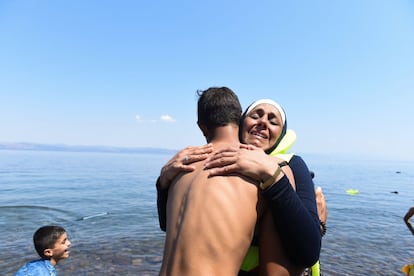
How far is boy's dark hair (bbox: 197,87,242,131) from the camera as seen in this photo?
3029mm

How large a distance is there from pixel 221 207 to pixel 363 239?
1843cm

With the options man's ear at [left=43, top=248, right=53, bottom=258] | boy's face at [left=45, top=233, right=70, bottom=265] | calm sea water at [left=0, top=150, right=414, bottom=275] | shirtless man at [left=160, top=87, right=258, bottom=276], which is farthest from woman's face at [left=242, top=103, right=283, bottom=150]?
calm sea water at [left=0, top=150, right=414, bottom=275]

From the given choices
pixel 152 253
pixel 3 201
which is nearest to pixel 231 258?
pixel 152 253

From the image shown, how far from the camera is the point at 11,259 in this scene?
1243cm

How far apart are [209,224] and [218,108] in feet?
3.96

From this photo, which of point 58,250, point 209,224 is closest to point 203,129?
point 209,224

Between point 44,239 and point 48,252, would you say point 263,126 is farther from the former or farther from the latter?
point 48,252

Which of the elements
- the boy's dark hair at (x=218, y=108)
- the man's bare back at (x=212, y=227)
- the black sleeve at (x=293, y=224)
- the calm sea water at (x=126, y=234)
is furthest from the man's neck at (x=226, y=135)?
the calm sea water at (x=126, y=234)

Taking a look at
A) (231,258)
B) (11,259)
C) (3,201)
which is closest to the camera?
(231,258)

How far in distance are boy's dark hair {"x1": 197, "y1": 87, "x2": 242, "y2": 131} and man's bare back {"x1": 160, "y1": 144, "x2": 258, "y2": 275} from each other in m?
0.68

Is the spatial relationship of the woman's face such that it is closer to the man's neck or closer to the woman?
the man's neck

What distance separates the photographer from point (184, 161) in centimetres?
291

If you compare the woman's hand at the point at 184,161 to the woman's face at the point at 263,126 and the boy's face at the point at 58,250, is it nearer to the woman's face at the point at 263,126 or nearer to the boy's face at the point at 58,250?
the woman's face at the point at 263,126

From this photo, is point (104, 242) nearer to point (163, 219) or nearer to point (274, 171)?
point (163, 219)
